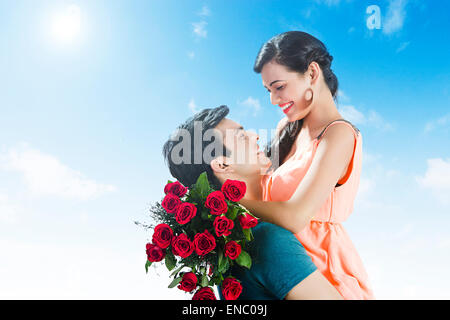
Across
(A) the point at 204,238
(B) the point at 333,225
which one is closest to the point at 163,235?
(A) the point at 204,238

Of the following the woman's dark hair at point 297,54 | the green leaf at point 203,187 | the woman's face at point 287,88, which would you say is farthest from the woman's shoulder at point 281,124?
the green leaf at point 203,187

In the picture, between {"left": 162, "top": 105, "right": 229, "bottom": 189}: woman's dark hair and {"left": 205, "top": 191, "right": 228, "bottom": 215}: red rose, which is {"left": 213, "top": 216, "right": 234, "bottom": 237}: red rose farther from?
{"left": 162, "top": 105, "right": 229, "bottom": 189}: woman's dark hair

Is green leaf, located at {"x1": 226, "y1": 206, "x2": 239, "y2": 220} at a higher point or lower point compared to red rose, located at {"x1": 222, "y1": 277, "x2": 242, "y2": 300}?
higher

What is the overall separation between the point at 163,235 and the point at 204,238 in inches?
8.6

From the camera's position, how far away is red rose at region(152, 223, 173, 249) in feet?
6.56

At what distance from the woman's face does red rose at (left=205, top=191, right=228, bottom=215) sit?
1.04 m

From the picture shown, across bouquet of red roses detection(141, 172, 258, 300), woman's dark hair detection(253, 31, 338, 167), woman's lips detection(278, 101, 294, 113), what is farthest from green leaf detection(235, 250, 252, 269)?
woman's dark hair detection(253, 31, 338, 167)

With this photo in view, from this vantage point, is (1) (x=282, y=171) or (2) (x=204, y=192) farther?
(1) (x=282, y=171)

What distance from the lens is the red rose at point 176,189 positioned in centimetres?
209
